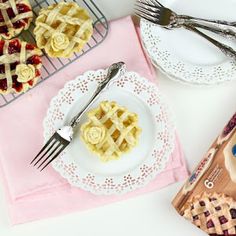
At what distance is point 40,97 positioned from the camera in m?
1.36

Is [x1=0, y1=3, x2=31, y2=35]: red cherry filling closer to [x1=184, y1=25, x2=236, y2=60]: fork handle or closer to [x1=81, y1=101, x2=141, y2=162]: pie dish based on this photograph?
[x1=81, y1=101, x2=141, y2=162]: pie dish

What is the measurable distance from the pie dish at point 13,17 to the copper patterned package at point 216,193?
0.45m

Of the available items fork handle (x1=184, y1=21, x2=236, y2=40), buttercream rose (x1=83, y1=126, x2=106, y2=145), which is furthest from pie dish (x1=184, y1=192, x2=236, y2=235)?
fork handle (x1=184, y1=21, x2=236, y2=40)

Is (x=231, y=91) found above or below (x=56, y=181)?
above

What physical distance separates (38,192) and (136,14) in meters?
0.41

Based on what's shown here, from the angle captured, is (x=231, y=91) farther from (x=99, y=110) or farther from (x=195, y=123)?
(x=99, y=110)

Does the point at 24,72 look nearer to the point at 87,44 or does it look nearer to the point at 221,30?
the point at 87,44

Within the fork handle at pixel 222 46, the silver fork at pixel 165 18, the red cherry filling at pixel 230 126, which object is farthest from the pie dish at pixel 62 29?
the red cherry filling at pixel 230 126

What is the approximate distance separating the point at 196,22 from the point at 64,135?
352 mm

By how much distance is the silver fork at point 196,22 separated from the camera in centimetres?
133

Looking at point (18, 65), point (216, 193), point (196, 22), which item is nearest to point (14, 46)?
point (18, 65)

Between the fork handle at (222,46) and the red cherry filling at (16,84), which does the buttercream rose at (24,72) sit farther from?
the fork handle at (222,46)

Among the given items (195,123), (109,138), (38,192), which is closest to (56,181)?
(38,192)

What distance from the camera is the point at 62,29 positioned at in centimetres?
131
